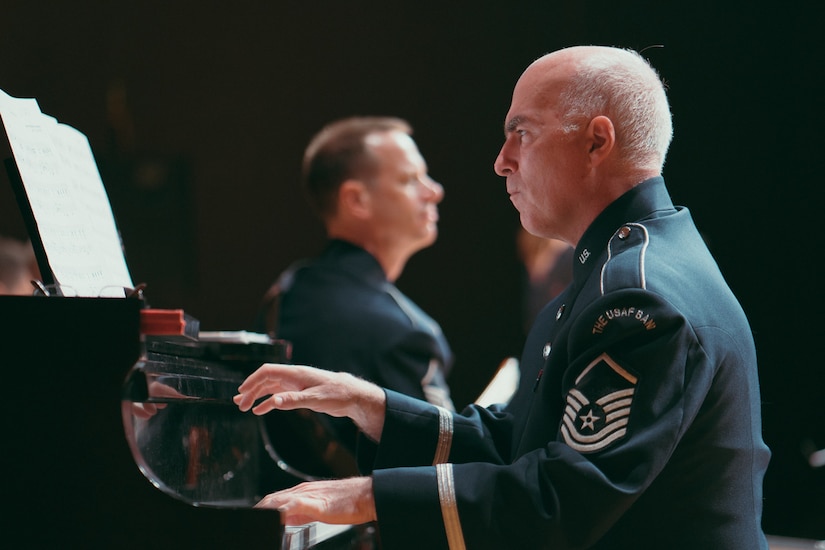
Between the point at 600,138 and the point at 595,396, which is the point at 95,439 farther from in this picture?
the point at 600,138

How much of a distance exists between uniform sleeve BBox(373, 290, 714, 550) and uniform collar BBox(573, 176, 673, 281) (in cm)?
22

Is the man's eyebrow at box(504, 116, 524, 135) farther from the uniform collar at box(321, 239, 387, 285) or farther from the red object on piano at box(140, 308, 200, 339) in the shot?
the uniform collar at box(321, 239, 387, 285)

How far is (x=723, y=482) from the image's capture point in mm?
1330

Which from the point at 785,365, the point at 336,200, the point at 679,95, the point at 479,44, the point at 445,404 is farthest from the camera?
the point at 479,44

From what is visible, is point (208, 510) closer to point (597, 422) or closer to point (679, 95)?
point (597, 422)

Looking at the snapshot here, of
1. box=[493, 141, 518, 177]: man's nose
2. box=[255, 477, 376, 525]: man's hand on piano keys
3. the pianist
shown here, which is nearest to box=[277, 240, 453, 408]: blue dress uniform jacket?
the pianist

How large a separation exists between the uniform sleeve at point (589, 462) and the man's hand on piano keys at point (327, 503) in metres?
0.02

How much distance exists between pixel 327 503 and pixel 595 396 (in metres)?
0.37

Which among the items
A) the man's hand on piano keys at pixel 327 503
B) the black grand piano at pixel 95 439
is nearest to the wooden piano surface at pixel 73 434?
the black grand piano at pixel 95 439

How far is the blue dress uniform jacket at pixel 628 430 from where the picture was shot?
119cm

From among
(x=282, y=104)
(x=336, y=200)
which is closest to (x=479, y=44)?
(x=282, y=104)

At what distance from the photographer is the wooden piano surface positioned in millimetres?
1229

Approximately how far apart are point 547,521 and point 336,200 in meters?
2.28

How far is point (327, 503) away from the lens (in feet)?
3.95
